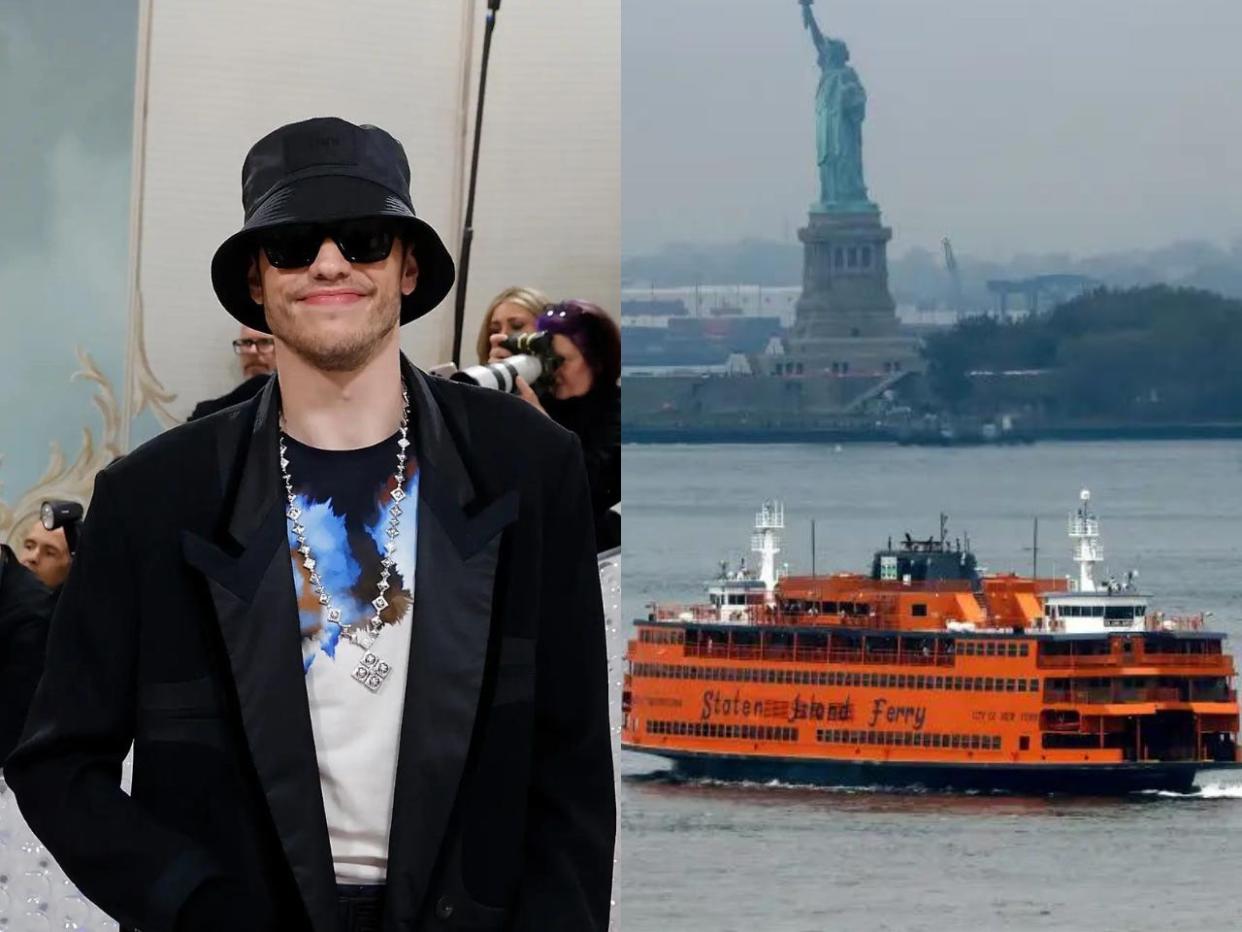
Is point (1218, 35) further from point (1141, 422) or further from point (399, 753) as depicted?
point (399, 753)

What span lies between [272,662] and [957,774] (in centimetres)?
263

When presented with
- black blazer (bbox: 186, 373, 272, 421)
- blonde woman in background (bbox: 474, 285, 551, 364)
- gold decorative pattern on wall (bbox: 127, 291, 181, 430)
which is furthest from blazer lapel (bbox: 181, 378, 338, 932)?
gold decorative pattern on wall (bbox: 127, 291, 181, 430)

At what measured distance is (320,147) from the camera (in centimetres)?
118

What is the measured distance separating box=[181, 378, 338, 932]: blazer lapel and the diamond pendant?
1.4 inches

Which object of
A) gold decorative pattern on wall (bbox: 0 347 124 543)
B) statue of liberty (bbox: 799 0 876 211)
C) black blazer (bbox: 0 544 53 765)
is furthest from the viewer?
statue of liberty (bbox: 799 0 876 211)

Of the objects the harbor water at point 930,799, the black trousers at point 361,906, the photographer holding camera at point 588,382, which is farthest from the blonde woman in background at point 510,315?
the black trousers at point 361,906

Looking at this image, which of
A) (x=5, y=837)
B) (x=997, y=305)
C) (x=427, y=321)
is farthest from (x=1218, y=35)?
(x=5, y=837)

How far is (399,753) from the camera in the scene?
1131 millimetres

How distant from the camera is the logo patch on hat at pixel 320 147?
1.18 meters

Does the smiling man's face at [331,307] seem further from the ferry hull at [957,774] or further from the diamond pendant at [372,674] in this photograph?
the ferry hull at [957,774]

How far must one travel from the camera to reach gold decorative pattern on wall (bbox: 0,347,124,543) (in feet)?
11.1

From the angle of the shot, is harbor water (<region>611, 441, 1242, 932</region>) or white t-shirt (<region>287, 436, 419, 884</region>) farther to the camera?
harbor water (<region>611, 441, 1242, 932</region>)

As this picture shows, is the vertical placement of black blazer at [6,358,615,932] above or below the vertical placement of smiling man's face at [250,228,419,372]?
below

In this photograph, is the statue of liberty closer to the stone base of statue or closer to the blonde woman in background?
the stone base of statue
